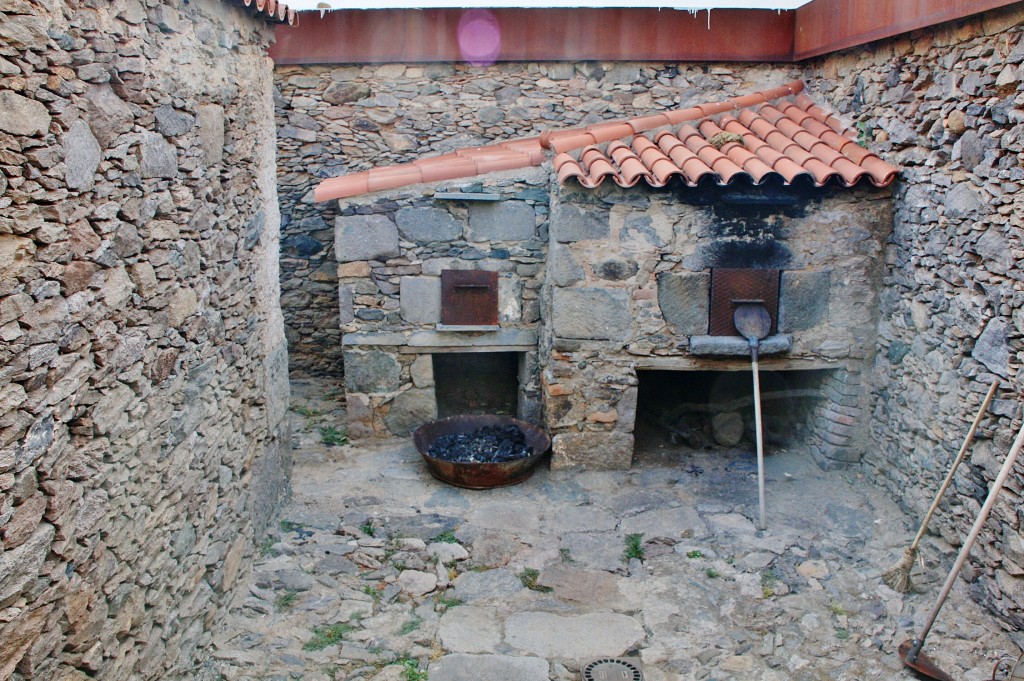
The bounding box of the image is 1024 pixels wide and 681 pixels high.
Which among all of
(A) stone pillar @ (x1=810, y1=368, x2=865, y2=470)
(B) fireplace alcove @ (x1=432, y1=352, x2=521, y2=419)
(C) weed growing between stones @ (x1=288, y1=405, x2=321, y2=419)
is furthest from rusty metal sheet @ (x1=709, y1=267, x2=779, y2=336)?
(C) weed growing between stones @ (x1=288, y1=405, x2=321, y2=419)

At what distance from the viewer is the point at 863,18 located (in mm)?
5402

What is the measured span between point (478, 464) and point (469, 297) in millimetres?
1346

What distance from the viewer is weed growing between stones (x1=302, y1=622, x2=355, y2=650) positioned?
13.1 ft

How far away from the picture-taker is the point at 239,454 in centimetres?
435

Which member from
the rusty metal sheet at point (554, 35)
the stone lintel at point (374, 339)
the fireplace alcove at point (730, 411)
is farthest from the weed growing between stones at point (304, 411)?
the rusty metal sheet at point (554, 35)

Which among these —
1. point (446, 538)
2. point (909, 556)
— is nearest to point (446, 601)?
point (446, 538)

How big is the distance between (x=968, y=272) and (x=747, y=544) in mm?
2031

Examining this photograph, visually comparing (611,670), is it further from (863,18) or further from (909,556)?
(863,18)

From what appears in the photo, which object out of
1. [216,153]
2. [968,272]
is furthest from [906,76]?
[216,153]

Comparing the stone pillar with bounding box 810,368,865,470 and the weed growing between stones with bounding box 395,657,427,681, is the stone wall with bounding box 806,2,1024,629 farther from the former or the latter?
the weed growing between stones with bounding box 395,657,427,681

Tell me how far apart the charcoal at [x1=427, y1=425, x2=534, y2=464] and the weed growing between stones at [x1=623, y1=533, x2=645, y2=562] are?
40.8 inches

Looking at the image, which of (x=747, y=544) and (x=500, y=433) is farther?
(x=500, y=433)

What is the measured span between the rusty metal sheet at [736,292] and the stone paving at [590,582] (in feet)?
3.86

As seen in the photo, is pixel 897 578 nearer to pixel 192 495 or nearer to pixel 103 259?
pixel 192 495
